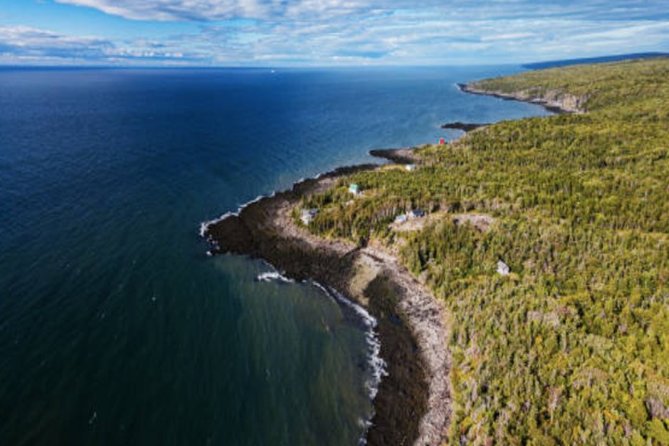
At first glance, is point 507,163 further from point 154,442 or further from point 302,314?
point 154,442

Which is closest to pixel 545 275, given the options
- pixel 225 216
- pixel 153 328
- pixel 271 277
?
pixel 271 277

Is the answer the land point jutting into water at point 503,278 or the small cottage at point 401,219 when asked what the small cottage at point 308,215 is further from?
the small cottage at point 401,219

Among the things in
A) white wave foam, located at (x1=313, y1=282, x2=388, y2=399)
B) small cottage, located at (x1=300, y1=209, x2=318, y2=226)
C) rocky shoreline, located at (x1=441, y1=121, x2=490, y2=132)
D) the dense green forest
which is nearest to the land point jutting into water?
the dense green forest

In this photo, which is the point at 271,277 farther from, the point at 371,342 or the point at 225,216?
the point at 225,216

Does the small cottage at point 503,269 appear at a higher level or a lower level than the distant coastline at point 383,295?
higher

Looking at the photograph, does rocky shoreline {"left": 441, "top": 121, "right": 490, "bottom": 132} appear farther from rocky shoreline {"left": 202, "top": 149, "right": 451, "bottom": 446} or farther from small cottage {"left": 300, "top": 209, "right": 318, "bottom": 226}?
small cottage {"left": 300, "top": 209, "right": 318, "bottom": 226}

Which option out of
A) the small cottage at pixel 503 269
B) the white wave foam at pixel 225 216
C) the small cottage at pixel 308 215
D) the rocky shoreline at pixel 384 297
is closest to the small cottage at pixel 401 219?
the rocky shoreline at pixel 384 297
